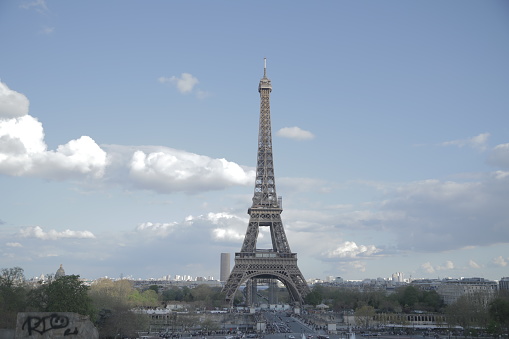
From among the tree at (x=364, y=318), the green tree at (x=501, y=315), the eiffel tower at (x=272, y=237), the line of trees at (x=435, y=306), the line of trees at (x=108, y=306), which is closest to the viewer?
the line of trees at (x=108, y=306)

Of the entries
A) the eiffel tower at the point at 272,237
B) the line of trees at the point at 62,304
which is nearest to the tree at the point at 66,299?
the line of trees at the point at 62,304

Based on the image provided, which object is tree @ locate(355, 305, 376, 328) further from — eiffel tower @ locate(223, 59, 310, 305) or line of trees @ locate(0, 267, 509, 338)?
eiffel tower @ locate(223, 59, 310, 305)

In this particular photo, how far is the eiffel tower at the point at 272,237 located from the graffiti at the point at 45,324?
202ft

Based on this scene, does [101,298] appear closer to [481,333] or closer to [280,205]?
[280,205]

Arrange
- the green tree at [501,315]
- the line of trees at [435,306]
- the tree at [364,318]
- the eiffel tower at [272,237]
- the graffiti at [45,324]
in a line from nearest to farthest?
the graffiti at [45,324], the green tree at [501,315], the line of trees at [435,306], the tree at [364,318], the eiffel tower at [272,237]

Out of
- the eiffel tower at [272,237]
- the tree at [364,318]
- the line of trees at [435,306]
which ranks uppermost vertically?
the eiffel tower at [272,237]

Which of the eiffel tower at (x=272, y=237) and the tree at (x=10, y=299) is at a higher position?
the eiffel tower at (x=272, y=237)

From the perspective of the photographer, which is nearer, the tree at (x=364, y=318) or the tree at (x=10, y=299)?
the tree at (x=10, y=299)

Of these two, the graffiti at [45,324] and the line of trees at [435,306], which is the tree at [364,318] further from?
the graffiti at [45,324]

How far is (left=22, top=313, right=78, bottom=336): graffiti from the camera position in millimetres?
30766

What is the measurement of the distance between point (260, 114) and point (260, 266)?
2839 centimetres

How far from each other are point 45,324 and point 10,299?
93.4 feet

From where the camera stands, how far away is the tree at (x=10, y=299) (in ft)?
155

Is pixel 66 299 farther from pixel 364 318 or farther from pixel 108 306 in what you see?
Answer: pixel 364 318
